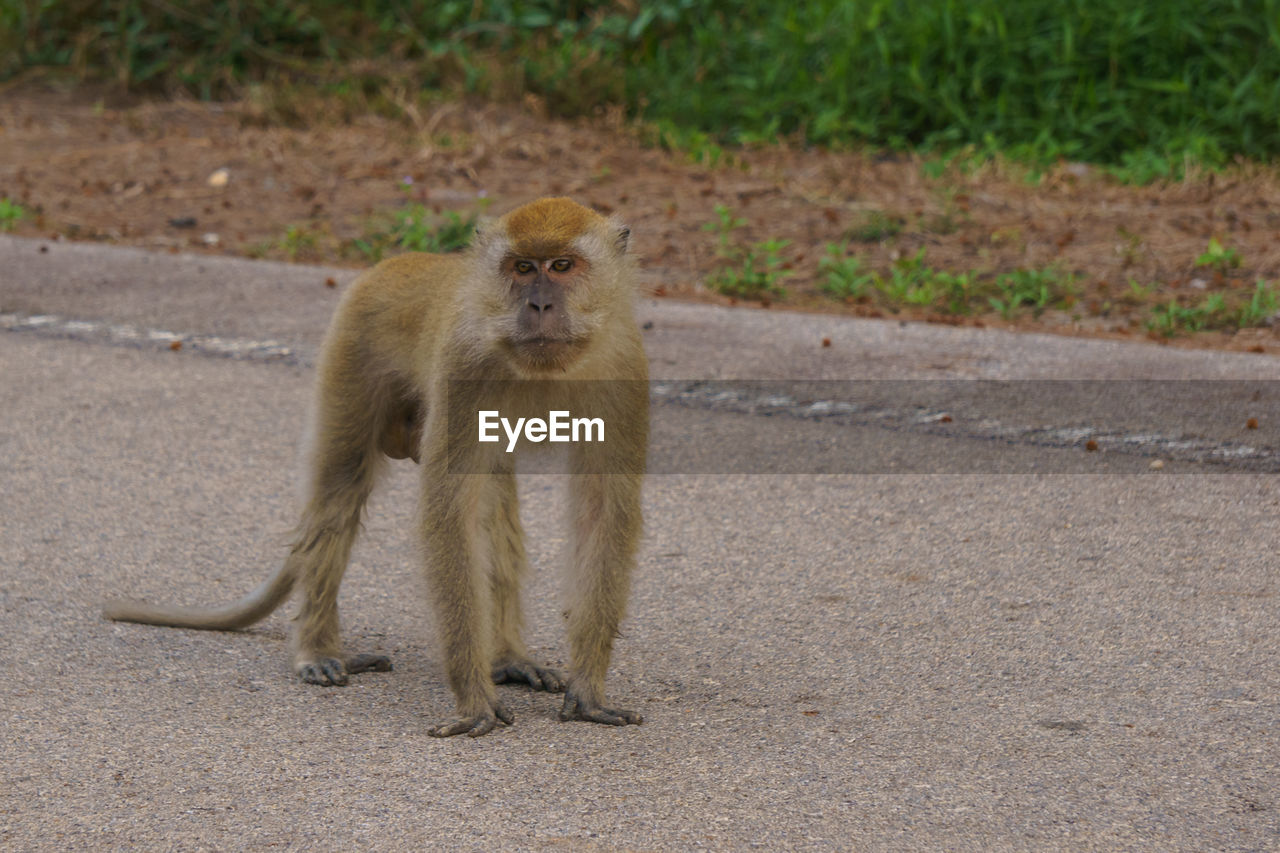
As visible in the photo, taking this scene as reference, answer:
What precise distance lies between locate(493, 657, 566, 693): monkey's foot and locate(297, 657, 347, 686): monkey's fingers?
0.37 metres

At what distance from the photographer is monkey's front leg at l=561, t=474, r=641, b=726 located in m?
3.49

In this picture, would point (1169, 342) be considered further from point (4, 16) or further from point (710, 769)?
point (4, 16)

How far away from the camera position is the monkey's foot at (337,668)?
3.73 meters

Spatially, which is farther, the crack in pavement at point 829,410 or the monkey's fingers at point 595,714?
the crack in pavement at point 829,410

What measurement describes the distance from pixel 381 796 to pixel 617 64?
11038mm

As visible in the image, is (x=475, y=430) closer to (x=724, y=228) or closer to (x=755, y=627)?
(x=755, y=627)

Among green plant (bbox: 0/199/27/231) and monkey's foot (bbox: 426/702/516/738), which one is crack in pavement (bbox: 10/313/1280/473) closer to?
green plant (bbox: 0/199/27/231)

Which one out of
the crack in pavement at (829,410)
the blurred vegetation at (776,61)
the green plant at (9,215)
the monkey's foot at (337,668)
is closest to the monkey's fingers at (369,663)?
the monkey's foot at (337,668)

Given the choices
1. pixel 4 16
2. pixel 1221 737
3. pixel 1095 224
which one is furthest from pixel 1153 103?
pixel 4 16

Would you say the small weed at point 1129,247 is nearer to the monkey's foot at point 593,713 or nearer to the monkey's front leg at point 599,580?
the monkey's front leg at point 599,580

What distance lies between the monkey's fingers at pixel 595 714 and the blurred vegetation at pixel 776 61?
7.57 meters

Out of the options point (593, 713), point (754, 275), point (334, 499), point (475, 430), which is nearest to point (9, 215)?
point (754, 275)

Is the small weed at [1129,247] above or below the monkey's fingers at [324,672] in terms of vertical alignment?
above

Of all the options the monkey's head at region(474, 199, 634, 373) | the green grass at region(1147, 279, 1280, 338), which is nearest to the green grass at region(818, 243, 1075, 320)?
the green grass at region(1147, 279, 1280, 338)
